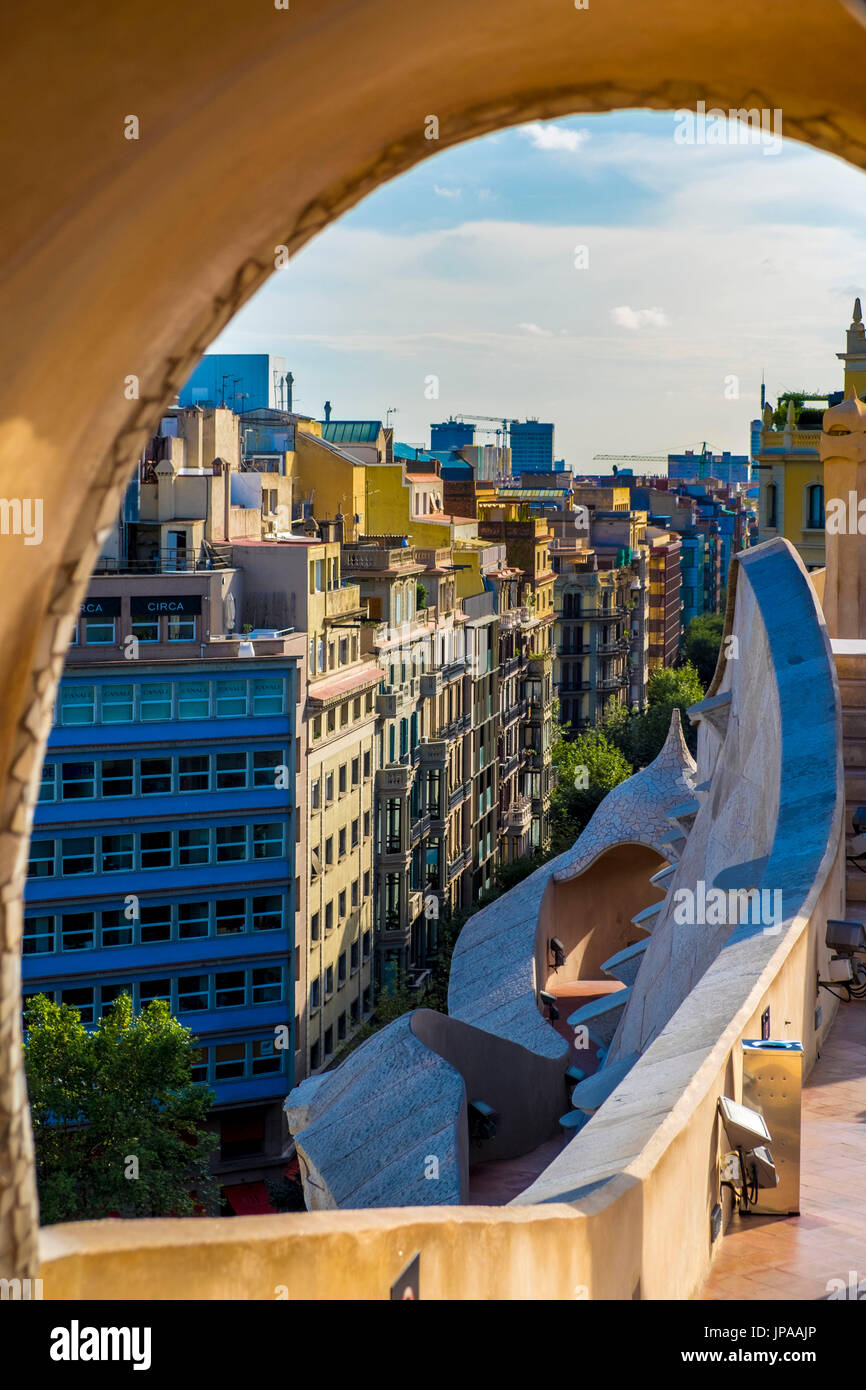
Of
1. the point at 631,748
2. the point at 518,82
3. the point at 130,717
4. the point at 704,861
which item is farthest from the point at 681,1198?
the point at 631,748

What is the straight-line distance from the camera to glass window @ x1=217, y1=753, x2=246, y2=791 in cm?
2962

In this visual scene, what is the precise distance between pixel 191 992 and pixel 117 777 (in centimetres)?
384

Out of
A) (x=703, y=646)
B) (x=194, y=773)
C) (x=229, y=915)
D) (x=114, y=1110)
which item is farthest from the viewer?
(x=703, y=646)

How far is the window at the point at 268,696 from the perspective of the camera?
3006cm

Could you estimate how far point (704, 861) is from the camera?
562 inches

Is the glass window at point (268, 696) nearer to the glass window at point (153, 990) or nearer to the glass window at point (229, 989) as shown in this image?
the glass window at point (229, 989)

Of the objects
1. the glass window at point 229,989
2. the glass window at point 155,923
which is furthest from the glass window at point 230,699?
the glass window at point 229,989

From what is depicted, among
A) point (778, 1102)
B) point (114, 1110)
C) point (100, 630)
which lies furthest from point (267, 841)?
point (778, 1102)

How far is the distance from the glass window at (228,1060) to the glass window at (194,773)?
4.34 meters

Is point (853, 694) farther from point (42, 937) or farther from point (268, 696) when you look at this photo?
point (42, 937)

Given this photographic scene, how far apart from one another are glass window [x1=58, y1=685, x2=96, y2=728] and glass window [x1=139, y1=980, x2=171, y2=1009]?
4368mm

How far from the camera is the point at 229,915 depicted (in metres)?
30.0

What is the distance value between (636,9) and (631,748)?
47366 mm

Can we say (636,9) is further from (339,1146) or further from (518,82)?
(339,1146)
